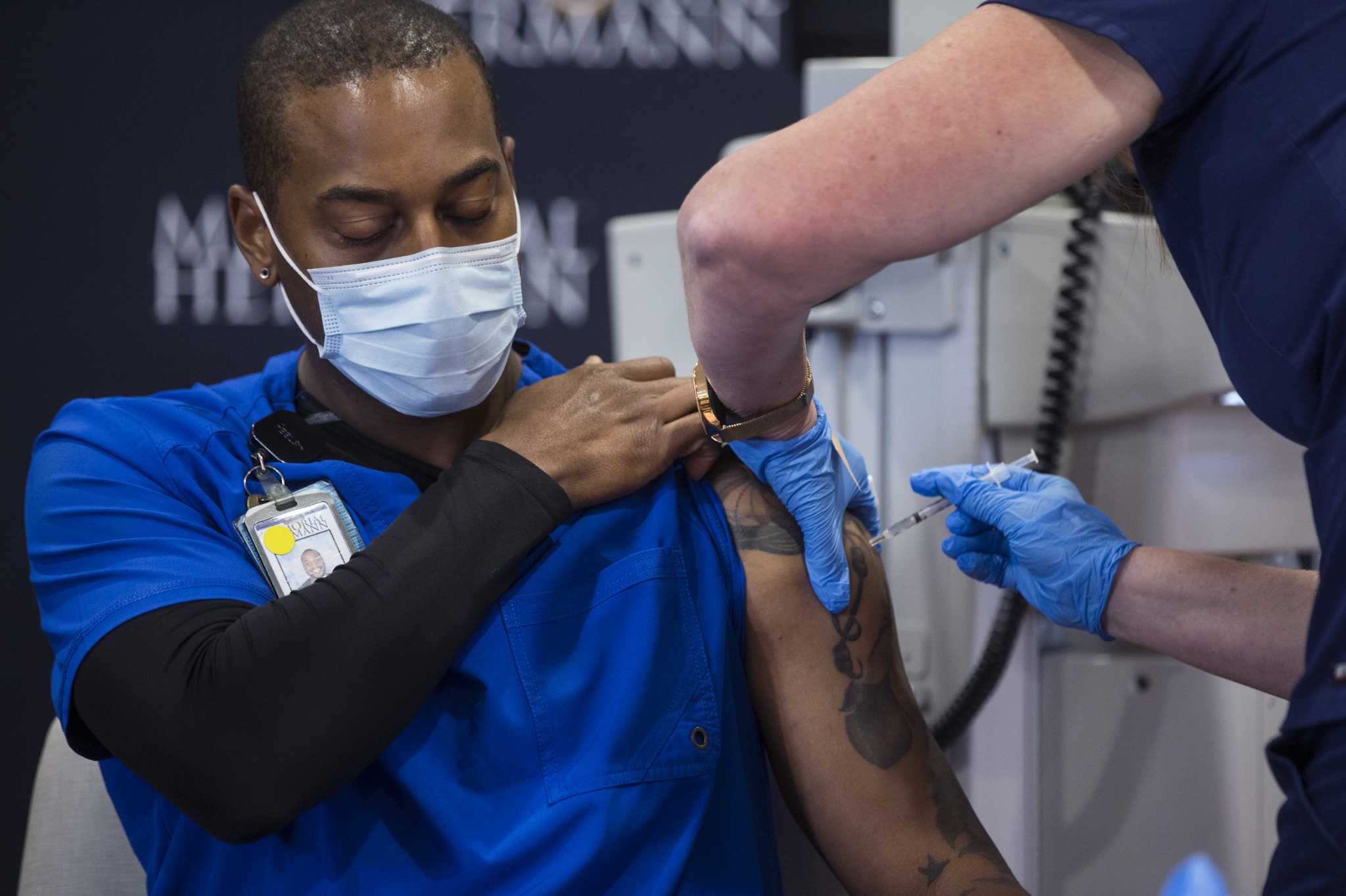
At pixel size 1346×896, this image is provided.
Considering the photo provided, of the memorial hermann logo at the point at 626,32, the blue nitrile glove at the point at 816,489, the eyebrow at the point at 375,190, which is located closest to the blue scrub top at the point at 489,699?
the blue nitrile glove at the point at 816,489

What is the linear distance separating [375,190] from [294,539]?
0.35 m

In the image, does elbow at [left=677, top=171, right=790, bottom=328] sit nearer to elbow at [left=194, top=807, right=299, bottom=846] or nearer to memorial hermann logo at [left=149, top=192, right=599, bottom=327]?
elbow at [left=194, top=807, right=299, bottom=846]

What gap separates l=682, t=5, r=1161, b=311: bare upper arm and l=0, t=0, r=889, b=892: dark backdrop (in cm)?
180

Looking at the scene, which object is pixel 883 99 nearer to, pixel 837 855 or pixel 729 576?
pixel 729 576

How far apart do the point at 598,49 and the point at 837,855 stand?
1.92 metres

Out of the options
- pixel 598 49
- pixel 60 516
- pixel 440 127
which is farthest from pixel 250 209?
pixel 598 49

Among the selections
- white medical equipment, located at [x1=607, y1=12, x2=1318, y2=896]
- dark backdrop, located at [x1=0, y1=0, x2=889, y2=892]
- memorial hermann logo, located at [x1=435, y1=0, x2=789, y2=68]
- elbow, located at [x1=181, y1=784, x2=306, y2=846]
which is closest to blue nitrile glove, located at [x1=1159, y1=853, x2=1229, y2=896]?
elbow, located at [x1=181, y1=784, x2=306, y2=846]

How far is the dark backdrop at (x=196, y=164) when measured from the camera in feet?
A: 8.36

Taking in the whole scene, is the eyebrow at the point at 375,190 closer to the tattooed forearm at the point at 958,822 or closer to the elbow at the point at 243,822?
the elbow at the point at 243,822

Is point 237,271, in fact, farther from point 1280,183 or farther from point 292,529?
point 1280,183

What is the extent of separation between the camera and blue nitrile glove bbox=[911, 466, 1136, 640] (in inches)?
46.3

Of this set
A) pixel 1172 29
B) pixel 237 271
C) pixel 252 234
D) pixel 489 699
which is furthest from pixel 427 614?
pixel 237 271

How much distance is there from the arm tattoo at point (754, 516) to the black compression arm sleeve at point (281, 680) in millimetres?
316

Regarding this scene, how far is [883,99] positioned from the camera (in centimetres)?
80
